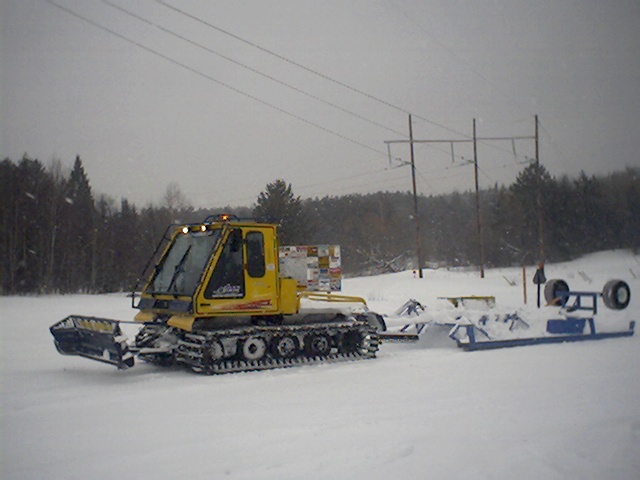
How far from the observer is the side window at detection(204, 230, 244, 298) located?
9906 millimetres

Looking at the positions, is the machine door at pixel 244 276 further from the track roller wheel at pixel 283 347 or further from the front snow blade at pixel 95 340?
the front snow blade at pixel 95 340

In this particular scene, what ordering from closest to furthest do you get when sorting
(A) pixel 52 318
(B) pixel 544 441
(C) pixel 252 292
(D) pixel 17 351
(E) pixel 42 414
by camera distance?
(B) pixel 544 441, (E) pixel 42 414, (C) pixel 252 292, (D) pixel 17 351, (A) pixel 52 318

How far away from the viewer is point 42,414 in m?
7.00

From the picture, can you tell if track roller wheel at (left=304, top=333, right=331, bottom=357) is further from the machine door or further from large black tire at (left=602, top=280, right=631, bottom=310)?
large black tire at (left=602, top=280, right=631, bottom=310)

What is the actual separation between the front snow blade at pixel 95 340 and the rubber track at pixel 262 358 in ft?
3.42

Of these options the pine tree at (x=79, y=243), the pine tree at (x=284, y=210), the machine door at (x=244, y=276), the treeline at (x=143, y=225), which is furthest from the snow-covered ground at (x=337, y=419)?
the pine tree at (x=79, y=243)

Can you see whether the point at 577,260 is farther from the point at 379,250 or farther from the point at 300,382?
the point at 300,382

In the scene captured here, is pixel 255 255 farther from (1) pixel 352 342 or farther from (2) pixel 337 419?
(2) pixel 337 419

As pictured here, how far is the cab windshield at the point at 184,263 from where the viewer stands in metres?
10.2

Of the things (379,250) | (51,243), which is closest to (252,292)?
(51,243)

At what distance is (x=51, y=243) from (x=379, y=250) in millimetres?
35463

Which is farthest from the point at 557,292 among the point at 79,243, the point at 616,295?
the point at 79,243

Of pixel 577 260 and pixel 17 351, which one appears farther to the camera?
pixel 577 260

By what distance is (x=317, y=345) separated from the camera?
1105 centimetres
